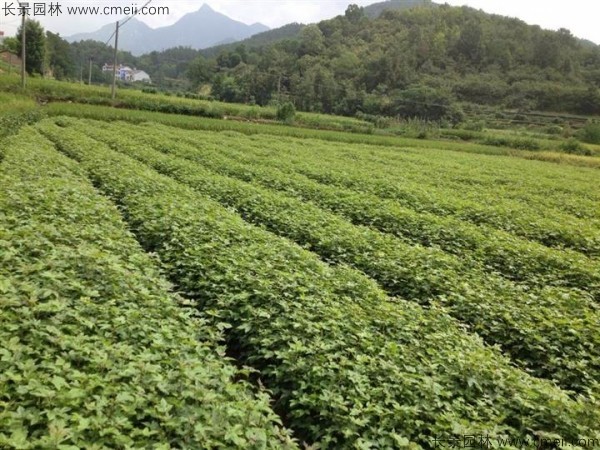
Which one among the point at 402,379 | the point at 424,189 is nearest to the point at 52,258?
the point at 402,379

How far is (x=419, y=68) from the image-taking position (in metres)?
114

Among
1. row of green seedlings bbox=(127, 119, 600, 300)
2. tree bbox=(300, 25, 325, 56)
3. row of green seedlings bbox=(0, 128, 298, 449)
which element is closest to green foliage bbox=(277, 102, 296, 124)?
row of green seedlings bbox=(127, 119, 600, 300)

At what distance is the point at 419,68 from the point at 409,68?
20.6 feet

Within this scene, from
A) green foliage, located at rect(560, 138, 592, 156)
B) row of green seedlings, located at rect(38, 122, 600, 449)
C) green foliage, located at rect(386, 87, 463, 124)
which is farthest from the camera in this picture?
green foliage, located at rect(386, 87, 463, 124)

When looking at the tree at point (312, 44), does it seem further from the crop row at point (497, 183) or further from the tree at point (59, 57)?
the crop row at point (497, 183)

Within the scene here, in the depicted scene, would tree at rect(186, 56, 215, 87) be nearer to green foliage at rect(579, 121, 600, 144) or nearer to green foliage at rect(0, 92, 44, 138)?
green foliage at rect(0, 92, 44, 138)

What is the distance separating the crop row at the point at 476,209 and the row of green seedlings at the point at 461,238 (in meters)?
1.61

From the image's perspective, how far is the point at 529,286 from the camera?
30.7 feet

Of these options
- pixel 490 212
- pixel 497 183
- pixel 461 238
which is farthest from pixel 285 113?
pixel 461 238

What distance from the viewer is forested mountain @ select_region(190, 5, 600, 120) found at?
94000mm

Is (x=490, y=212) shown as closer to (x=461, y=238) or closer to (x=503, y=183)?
(x=461, y=238)

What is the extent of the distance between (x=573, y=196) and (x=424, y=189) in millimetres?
8941

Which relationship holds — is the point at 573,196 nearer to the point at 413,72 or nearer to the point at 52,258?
the point at 52,258

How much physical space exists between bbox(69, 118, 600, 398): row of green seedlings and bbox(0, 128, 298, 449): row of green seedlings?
416cm
